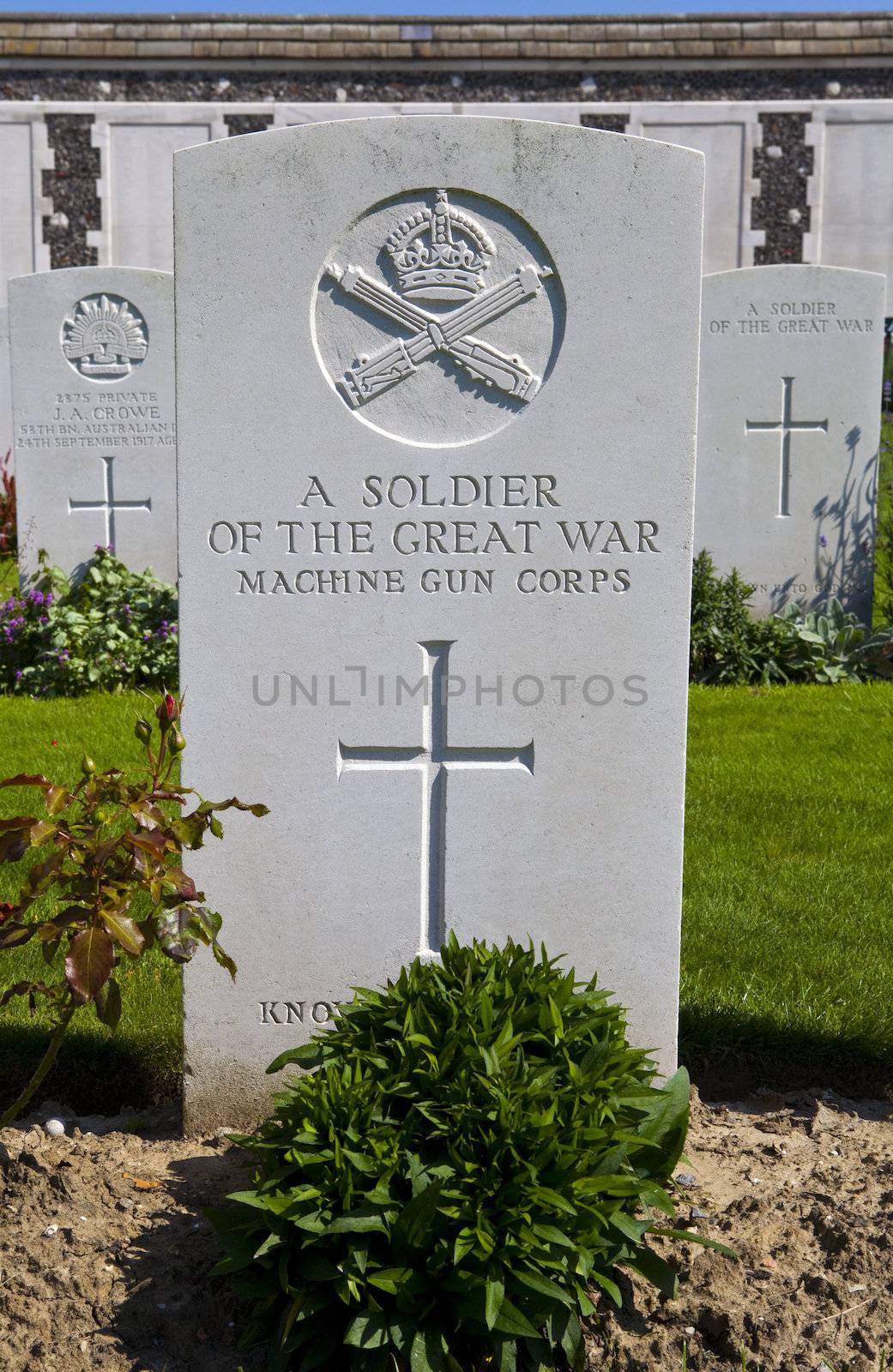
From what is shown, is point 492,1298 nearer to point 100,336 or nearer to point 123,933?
point 123,933

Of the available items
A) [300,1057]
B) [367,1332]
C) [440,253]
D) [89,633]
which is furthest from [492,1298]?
[89,633]

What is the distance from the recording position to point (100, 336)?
27.1ft

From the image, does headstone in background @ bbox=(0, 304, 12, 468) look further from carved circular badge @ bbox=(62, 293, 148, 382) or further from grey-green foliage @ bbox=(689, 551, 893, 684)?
grey-green foliage @ bbox=(689, 551, 893, 684)

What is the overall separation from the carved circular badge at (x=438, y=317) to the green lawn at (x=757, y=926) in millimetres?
1746

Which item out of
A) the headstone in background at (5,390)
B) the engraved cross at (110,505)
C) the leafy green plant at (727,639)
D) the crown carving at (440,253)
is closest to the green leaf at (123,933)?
the crown carving at (440,253)

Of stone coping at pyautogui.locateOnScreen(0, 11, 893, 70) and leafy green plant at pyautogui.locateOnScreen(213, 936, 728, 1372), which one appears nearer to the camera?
leafy green plant at pyautogui.locateOnScreen(213, 936, 728, 1372)

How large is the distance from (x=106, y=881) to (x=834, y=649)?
6314mm

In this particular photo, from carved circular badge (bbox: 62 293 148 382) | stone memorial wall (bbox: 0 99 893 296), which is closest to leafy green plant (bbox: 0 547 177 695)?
carved circular badge (bbox: 62 293 148 382)

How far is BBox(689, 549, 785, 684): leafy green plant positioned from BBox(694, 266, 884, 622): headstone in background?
522 mm

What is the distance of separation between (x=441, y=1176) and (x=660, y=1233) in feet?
1.54

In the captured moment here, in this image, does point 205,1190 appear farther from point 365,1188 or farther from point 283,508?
point 283,508

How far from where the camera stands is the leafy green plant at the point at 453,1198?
2.11 meters

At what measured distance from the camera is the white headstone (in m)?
2.88

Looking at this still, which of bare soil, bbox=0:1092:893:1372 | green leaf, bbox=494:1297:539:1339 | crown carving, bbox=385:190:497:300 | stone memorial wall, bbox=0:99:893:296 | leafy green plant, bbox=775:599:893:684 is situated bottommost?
bare soil, bbox=0:1092:893:1372
